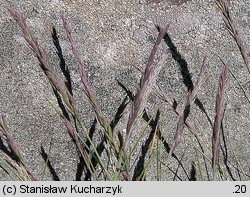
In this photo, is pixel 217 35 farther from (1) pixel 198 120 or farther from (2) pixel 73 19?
(2) pixel 73 19

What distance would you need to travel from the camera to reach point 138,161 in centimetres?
211

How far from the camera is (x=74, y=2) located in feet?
7.28

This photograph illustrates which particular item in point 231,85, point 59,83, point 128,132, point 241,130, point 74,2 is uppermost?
point 74,2

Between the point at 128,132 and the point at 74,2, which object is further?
the point at 74,2

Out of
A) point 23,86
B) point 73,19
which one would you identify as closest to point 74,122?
point 23,86

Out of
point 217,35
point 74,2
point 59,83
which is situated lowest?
point 59,83

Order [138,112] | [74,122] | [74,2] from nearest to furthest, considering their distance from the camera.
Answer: [138,112] → [74,122] → [74,2]

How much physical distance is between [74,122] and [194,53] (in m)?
0.55

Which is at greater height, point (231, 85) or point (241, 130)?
point (231, 85)

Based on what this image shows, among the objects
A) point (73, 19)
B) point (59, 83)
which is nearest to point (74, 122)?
point (73, 19)

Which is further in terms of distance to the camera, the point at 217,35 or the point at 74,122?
the point at 217,35

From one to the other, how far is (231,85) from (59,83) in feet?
2.93

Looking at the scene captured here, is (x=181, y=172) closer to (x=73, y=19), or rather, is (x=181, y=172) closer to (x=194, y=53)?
(x=194, y=53)

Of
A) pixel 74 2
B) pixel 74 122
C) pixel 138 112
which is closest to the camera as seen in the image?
pixel 138 112
